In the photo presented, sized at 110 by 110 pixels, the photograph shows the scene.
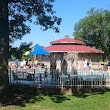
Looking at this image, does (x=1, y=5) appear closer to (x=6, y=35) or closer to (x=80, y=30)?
(x=6, y=35)

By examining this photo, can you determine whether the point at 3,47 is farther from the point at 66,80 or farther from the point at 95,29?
the point at 95,29

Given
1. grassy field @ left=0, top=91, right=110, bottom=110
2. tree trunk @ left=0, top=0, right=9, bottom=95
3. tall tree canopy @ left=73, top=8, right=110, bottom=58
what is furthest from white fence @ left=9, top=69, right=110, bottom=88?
tall tree canopy @ left=73, top=8, right=110, bottom=58

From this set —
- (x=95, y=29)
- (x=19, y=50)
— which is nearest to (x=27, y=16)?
(x=19, y=50)

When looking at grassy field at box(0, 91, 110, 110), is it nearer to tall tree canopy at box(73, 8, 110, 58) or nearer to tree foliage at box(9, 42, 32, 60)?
tree foliage at box(9, 42, 32, 60)

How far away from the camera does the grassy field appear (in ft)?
40.6

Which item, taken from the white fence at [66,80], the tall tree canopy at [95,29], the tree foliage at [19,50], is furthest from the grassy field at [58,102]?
the tall tree canopy at [95,29]

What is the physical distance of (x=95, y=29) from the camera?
6481cm

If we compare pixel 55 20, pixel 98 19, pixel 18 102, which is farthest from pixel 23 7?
pixel 98 19

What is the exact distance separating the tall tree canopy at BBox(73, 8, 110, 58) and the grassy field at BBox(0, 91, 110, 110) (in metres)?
50.5

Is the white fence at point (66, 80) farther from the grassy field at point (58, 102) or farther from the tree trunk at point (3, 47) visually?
the tree trunk at point (3, 47)

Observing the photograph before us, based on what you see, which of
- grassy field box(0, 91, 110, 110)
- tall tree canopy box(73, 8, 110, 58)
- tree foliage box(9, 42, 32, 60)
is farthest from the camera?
tall tree canopy box(73, 8, 110, 58)

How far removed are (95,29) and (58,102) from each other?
52.4 metres

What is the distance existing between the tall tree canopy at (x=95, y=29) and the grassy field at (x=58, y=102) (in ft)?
166

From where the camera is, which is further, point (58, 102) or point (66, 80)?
point (66, 80)
